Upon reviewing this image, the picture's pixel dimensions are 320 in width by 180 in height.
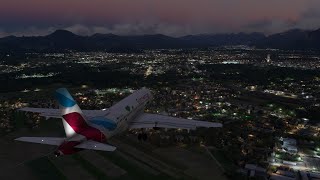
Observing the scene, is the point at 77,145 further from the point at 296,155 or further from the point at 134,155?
the point at 296,155

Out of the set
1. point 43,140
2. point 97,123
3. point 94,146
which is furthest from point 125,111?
point 43,140

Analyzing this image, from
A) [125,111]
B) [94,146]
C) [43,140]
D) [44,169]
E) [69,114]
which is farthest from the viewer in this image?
[44,169]

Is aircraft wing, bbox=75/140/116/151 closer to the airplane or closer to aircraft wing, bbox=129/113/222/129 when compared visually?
the airplane

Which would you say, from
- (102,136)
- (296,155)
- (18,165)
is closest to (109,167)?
(18,165)

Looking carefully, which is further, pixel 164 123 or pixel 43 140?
pixel 164 123

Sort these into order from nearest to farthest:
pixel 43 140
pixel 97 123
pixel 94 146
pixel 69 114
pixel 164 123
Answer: pixel 43 140
pixel 94 146
pixel 69 114
pixel 97 123
pixel 164 123

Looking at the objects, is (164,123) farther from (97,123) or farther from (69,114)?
(69,114)

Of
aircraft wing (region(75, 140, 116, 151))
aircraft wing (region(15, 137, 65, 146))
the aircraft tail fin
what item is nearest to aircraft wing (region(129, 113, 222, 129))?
the aircraft tail fin

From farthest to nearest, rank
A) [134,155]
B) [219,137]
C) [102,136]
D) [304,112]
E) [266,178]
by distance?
[304,112]
[219,137]
[134,155]
[266,178]
[102,136]
